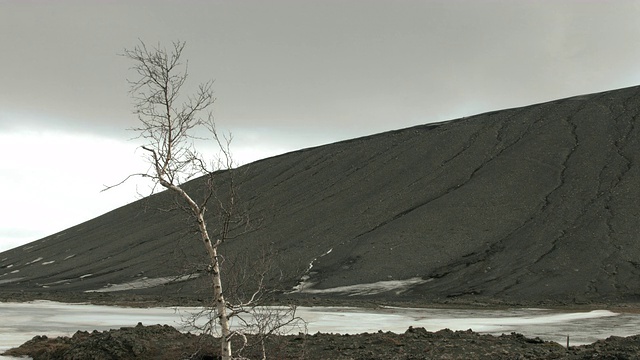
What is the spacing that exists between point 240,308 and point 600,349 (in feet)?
28.9

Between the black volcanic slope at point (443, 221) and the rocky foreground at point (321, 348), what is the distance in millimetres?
16597

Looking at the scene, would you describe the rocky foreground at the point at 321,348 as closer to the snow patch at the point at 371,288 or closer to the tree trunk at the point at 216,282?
the tree trunk at the point at 216,282

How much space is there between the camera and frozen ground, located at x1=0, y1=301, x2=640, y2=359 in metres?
24.1

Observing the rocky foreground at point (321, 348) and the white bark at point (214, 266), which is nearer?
the white bark at point (214, 266)

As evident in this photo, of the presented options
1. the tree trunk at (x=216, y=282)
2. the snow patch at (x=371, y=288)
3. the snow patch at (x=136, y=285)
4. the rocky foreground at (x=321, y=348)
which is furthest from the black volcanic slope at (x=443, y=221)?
the tree trunk at (x=216, y=282)

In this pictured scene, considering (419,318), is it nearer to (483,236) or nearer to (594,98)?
(483,236)

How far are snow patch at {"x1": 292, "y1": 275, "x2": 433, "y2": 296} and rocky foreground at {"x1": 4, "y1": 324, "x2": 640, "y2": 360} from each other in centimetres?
3117

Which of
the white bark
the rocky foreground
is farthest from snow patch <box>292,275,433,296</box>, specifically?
the white bark

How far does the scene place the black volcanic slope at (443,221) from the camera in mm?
51500

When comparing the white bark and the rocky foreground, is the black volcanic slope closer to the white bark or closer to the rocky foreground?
the rocky foreground

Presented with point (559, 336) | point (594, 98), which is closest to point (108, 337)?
point (559, 336)

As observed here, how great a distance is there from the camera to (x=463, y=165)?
8031 cm

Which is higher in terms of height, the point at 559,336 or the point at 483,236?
the point at 483,236

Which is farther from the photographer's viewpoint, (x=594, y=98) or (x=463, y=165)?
(x=594, y=98)
